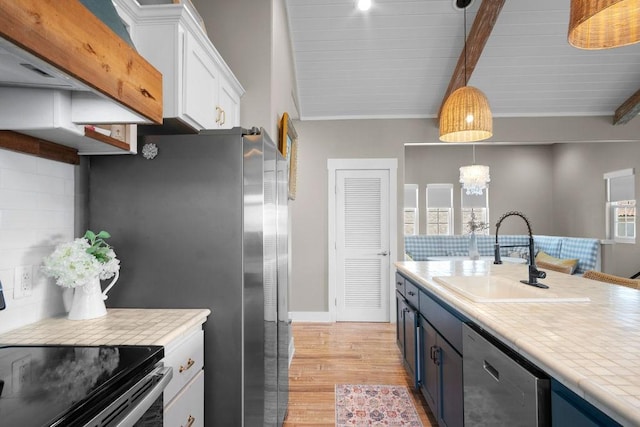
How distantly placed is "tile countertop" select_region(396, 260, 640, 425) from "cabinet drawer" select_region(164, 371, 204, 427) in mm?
1152

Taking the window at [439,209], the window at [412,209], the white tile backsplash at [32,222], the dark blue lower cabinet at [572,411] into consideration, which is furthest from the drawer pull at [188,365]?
the window at [439,209]

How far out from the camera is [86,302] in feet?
4.67

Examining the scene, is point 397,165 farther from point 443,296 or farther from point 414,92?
point 443,296

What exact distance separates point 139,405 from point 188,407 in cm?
51

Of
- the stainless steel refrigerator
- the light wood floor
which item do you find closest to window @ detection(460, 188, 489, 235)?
the light wood floor

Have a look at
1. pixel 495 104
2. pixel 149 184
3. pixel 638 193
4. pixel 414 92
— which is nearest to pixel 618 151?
pixel 638 193

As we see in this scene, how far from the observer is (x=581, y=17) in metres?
1.09

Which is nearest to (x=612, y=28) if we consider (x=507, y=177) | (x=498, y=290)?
(x=498, y=290)

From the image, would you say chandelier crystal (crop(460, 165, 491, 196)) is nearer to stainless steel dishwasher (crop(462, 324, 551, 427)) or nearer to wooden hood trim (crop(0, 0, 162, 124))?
stainless steel dishwasher (crop(462, 324, 551, 427))

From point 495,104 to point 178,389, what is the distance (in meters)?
4.50

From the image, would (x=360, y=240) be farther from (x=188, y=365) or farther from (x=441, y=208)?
(x=441, y=208)

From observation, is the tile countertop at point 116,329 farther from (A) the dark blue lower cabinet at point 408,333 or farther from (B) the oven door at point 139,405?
(A) the dark blue lower cabinet at point 408,333

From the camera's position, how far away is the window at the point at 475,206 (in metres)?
7.56

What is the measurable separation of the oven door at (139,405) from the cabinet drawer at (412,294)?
174 centimetres
